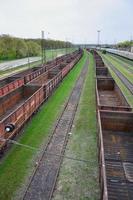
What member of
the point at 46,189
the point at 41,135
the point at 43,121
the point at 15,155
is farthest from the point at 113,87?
the point at 46,189

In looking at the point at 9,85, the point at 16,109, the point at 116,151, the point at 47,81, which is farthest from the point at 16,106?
the point at 47,81

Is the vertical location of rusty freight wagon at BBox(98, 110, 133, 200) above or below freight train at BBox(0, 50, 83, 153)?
below

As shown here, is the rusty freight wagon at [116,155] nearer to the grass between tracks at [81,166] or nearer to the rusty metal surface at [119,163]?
the rusty metal surface at [119,163]

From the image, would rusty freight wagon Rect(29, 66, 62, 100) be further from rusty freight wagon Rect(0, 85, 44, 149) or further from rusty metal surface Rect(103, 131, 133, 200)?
rusty metal surface Rect(103, 131, 133, 200)

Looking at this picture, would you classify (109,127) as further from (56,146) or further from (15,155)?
(15,155)

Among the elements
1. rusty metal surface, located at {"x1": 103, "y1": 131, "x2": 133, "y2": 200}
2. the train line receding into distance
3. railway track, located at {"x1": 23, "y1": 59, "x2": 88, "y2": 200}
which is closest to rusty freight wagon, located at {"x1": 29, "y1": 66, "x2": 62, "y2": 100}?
railway track, located at {"x1": 23, "y1": 59, "x2": 88, "y2": 200}

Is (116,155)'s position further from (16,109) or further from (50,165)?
(16,109)
